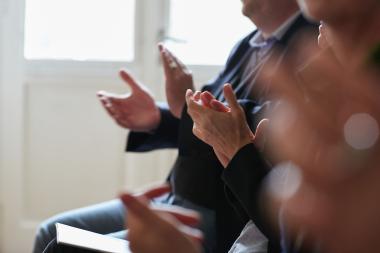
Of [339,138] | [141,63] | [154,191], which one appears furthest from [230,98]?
[141,63]

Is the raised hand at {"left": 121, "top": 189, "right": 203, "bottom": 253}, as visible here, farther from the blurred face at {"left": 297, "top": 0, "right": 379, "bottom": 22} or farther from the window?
the window

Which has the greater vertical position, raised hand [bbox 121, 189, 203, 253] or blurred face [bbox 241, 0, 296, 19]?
blurred face [bbox 241, 0, 296, 19]

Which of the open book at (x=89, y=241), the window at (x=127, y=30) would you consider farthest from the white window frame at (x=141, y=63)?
the open book at (x=89, y=241)

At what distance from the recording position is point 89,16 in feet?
7.79

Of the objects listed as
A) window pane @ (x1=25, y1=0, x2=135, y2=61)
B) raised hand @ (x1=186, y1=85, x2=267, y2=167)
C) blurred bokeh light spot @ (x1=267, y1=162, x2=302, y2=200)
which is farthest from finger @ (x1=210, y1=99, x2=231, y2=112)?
window pane @ (x1=25, y1=0, x2=135, y2=61)

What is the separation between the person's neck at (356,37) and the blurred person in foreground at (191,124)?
21.6 inches

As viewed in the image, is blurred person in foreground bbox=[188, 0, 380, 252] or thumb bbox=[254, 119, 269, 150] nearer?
blurred person in foreground bbox=[188, 0, 380, 252]

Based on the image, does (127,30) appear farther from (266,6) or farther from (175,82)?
(266,6)

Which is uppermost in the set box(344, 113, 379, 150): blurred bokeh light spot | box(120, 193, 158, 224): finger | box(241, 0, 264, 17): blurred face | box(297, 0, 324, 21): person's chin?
box(297, 0, 324, 21): person's chin

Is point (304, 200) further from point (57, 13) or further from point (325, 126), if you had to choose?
point (57, 13)

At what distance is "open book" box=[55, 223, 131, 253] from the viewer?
0.84m

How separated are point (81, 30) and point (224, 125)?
1522 millimetres

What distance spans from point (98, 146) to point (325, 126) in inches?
73.3

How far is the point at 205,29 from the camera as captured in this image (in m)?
2.35
